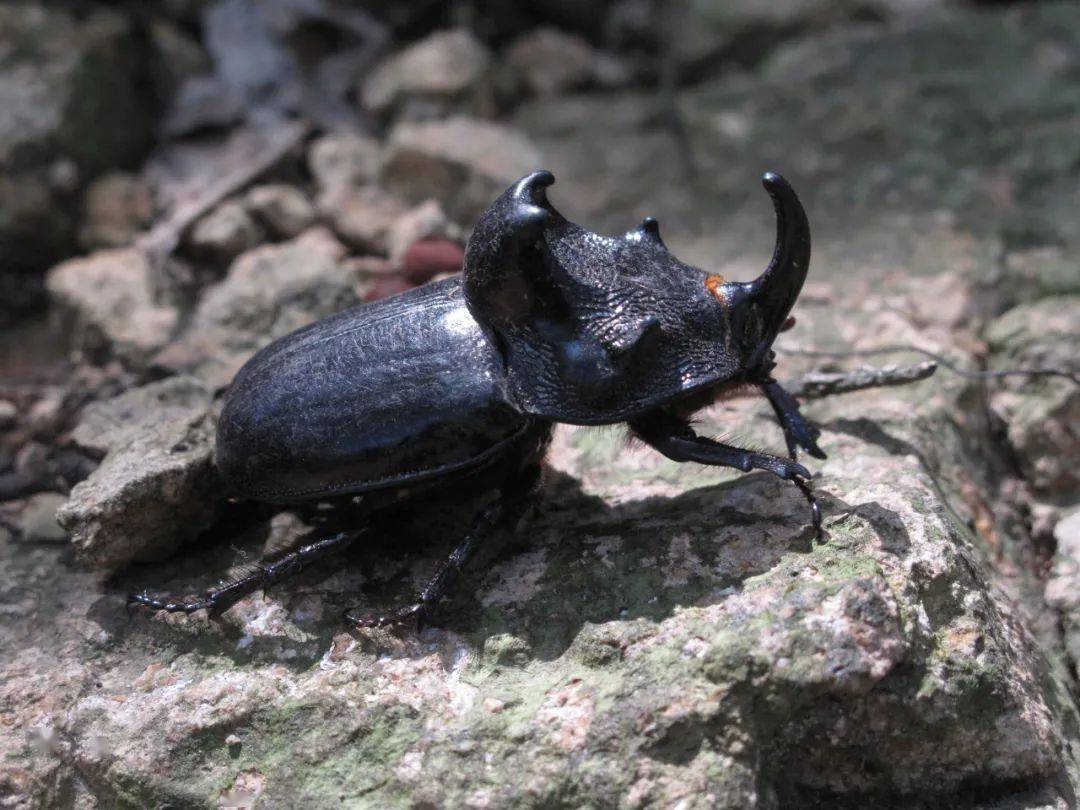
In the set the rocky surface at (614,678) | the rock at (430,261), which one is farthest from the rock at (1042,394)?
the rock at (430,261)

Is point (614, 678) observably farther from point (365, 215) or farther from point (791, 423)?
point (365, 215)

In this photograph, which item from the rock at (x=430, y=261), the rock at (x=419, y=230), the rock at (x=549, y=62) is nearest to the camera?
the rock at (x=430, y=261)

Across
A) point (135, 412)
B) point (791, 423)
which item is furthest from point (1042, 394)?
point (135, 412)

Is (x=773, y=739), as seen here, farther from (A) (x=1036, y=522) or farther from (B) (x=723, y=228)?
(B) (x=723, y=228)

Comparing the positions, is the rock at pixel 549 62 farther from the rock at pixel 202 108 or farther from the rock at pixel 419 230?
the rock at pixel 419 230

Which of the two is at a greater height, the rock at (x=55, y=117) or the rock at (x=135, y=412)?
the rock at (x=55, y=117)

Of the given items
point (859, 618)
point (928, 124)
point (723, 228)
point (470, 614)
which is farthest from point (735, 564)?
point (928, 124)

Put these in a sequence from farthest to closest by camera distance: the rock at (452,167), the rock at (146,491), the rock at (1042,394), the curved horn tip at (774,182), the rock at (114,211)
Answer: the rock at (114,211), the rock at (452,167), the rock at (1042,394), the rock at (146,491), the curved horn tip at (774,182)
